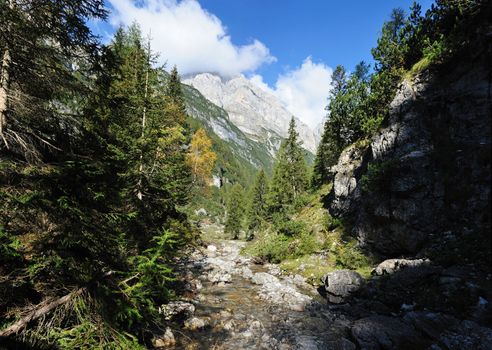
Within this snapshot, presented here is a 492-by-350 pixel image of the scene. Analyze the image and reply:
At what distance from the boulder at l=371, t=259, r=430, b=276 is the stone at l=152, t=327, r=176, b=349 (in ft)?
37.9

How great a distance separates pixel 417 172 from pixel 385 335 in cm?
731

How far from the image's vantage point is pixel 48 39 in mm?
6613

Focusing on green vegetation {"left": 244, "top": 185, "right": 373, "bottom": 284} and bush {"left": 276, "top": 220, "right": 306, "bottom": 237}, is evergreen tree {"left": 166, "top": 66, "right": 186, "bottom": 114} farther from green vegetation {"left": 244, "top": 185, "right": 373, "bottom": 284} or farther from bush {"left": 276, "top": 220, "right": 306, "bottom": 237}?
green vegetation {"left": 244, "top": 185, "right": 373, "bottom": 284}

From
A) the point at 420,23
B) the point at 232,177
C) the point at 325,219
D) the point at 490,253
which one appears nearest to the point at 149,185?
the point at 490,253

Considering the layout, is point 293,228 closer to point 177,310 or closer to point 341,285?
point 341,285

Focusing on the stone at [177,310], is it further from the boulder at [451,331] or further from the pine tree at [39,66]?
the boulder at [451,331]

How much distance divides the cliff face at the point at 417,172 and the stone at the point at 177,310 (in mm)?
10886

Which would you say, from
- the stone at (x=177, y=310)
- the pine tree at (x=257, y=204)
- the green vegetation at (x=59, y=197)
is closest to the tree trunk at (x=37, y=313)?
the green vegetation at (x=59, y=197)

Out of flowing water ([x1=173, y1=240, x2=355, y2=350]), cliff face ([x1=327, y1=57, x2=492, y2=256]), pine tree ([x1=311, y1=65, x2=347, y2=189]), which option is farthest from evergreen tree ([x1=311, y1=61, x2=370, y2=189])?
flowing water ([x1=173, y1=240, x2=355, y2=350])

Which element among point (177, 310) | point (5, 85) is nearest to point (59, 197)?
point (5, 85)

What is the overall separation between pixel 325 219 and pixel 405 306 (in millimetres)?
15737

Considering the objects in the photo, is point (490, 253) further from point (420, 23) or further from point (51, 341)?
point (420, 23)

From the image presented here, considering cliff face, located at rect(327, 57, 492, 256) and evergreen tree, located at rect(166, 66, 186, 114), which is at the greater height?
evergreen tree, located at rect(166, 66, 186, 114)

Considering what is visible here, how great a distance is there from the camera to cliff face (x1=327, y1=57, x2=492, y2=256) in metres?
4.35
